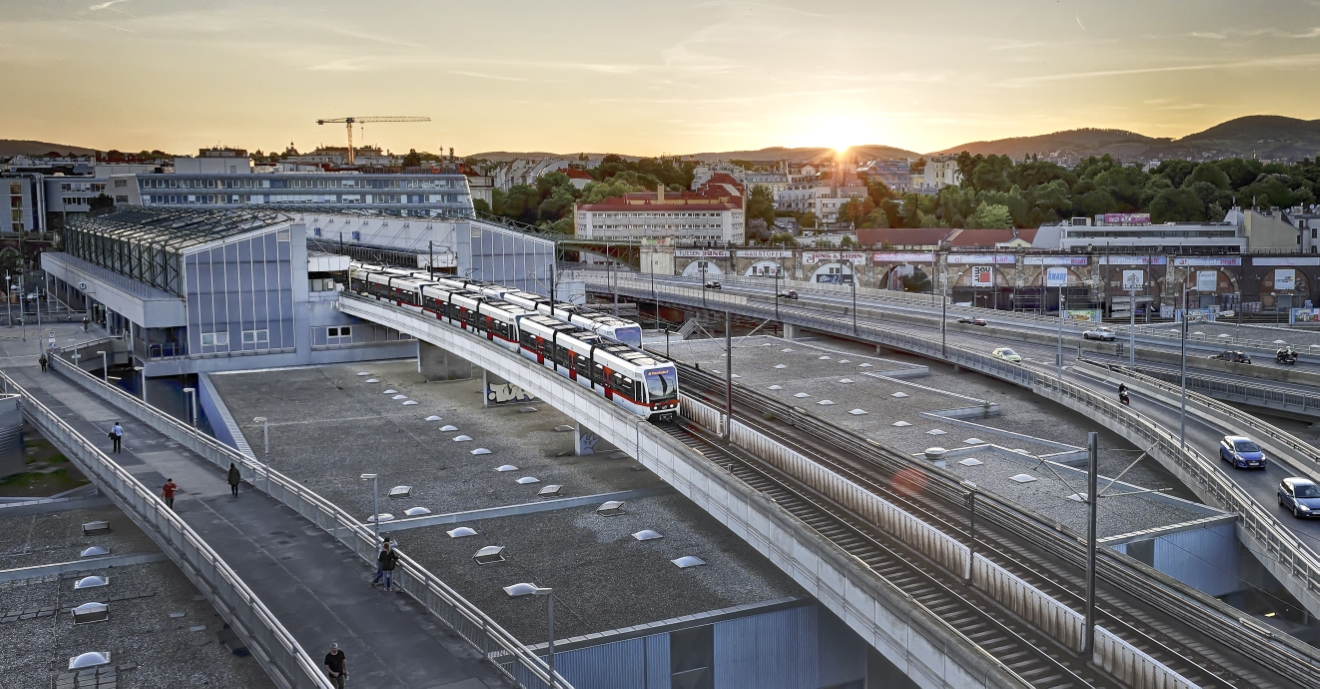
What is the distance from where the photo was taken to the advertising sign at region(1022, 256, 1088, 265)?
129 m

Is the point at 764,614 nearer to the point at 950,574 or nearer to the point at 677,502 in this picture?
the point at 950,574

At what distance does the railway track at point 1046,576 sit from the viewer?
21844 millimetres

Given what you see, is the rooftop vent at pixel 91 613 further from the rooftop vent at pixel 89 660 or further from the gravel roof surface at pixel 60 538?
the gravel roof surface at pixel 60 538

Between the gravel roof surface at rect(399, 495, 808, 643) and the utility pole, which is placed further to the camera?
the gravel roof surface at rect(399, 495, 808, 643)

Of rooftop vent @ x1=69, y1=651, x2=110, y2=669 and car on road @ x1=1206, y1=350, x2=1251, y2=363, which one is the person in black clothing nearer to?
rooftop vent @ x1=69, y1=651, x2=110, y2=669

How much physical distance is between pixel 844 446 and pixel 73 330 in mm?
72354

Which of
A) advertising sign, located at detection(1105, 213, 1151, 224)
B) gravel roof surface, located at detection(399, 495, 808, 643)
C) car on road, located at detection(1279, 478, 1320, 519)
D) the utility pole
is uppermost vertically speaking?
advertising sign, located at detection(1105, 213, 1151, 224)

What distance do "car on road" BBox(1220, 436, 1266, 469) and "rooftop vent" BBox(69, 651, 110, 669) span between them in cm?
3866

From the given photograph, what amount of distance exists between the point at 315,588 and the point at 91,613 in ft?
20.0

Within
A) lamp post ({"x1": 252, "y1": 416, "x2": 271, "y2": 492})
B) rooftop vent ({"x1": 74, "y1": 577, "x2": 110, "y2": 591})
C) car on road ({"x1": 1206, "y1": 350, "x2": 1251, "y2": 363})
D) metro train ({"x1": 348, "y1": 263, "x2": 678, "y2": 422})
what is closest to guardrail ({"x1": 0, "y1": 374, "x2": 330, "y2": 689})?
rooftop vent ({"x1": 74, "y1": 577, "x2": 110, "y2": 591})

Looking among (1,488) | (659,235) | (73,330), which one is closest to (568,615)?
(1,488)

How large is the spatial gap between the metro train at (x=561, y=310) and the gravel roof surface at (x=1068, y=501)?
1518 centimetres

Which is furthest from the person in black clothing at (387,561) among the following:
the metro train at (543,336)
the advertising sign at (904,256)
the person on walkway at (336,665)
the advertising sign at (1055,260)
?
the advertising sign at (904,256)

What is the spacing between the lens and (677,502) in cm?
3956
